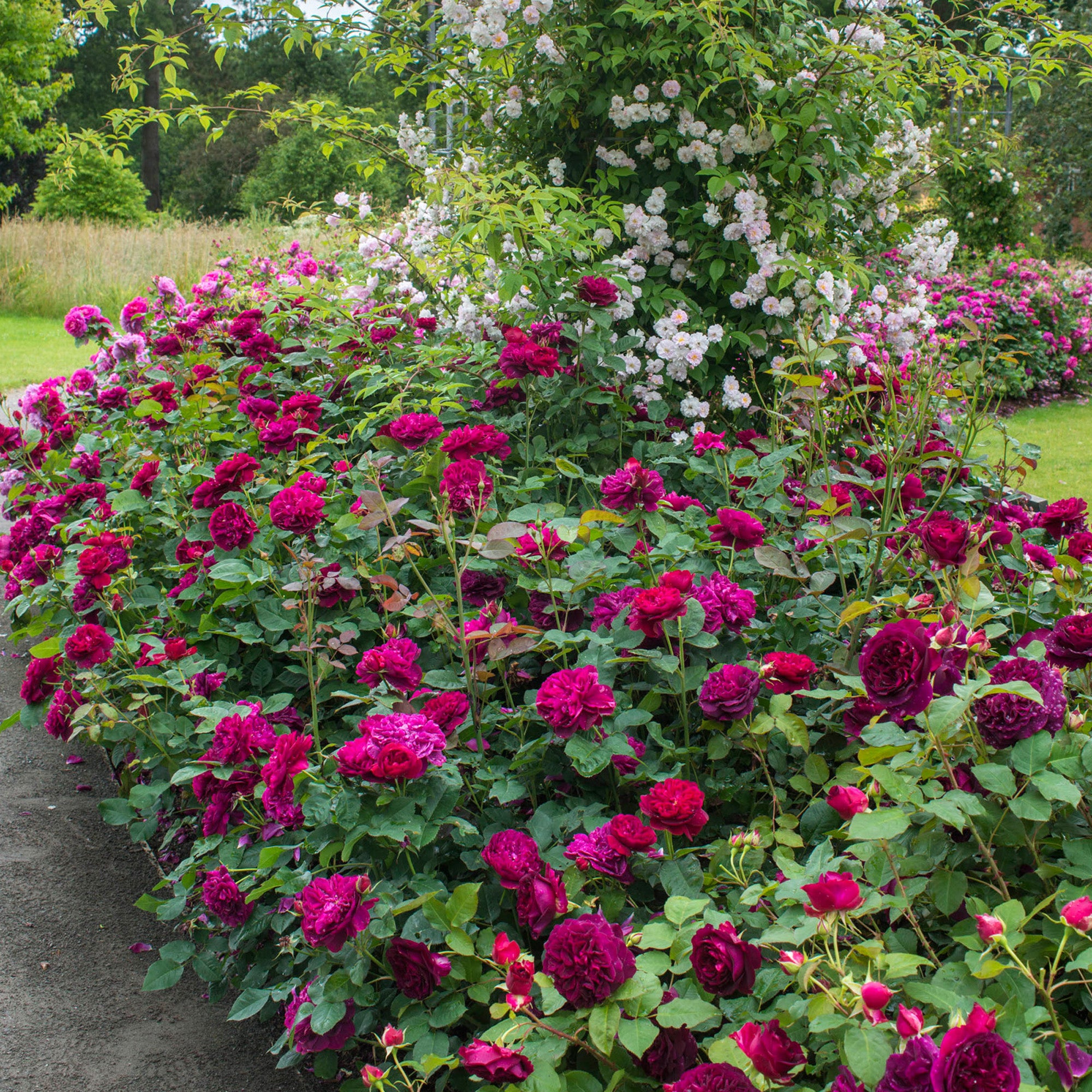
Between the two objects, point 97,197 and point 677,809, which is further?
point 97,197

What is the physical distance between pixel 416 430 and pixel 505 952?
1244 millimetres

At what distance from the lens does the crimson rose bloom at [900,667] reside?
1.12 m

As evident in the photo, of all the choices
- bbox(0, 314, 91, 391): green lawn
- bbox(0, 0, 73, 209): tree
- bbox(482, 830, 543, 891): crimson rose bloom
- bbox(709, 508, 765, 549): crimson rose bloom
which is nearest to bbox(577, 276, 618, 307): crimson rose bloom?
bbox(709, 508, 765, 549): crimson rose bloom

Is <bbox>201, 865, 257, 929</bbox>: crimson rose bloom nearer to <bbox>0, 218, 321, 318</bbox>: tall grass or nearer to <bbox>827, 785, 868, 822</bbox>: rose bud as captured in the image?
<bbox>827, 785, 868, 822</bbox>: rose bud

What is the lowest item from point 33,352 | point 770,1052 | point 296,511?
point 33,352

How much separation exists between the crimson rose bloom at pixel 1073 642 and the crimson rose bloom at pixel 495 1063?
869 millimetres

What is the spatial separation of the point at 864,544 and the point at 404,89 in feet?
8.73

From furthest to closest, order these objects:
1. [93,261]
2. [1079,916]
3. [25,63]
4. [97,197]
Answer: [97,197] → [25,63] → [93,261] → [1079,916]

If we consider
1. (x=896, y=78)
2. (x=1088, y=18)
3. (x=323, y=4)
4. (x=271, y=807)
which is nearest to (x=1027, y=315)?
(x=896, y=78)

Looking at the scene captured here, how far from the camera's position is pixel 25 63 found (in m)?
15.6

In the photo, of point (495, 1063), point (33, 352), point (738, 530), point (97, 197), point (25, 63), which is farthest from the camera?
point (97, 197)

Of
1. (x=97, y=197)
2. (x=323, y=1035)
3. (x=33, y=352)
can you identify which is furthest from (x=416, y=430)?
(x=97, y=197)

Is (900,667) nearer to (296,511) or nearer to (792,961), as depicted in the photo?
(792,961)

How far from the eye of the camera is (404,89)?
11.8 feet
